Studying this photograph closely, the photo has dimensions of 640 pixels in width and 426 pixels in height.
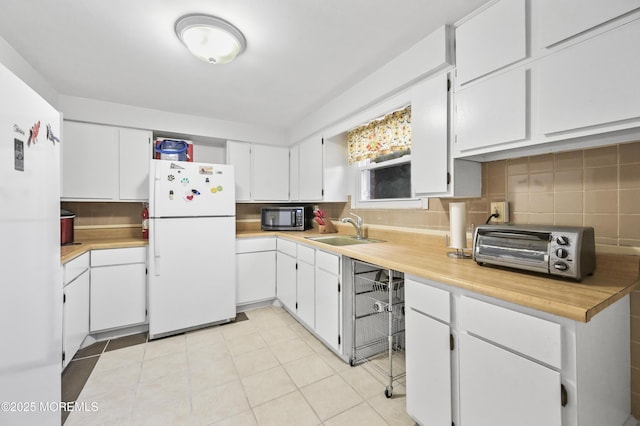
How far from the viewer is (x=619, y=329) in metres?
1.15

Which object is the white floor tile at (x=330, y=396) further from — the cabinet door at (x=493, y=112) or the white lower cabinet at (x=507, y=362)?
the cabinet door at (x=493, y=112)

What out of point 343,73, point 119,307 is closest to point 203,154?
point 119,307

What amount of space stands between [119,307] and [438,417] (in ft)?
8.74

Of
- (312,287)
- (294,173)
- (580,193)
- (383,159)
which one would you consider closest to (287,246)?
(312,287)

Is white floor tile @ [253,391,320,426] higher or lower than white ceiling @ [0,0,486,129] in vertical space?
lower

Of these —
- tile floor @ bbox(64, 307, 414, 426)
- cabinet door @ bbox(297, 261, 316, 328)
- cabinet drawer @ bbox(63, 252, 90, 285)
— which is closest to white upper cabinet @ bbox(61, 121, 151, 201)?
cabinet drawer @ bbox(63, 252, 90, 285)

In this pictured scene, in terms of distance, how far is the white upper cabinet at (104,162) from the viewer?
2.52 metres

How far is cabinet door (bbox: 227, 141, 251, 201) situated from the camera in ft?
10.7

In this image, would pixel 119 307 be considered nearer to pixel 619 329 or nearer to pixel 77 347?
pixel 77 347

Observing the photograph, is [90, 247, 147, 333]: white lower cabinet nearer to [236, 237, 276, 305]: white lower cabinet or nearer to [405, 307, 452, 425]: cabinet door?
[236, 237, 276, 305]: white lower cabinet

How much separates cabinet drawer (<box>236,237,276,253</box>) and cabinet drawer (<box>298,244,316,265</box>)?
633 mm

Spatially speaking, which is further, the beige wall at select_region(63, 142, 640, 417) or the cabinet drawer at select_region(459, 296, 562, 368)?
the beige wall at select_region(63, 142, 640, 417)

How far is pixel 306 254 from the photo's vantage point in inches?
97.5

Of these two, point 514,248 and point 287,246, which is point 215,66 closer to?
point 287,246
